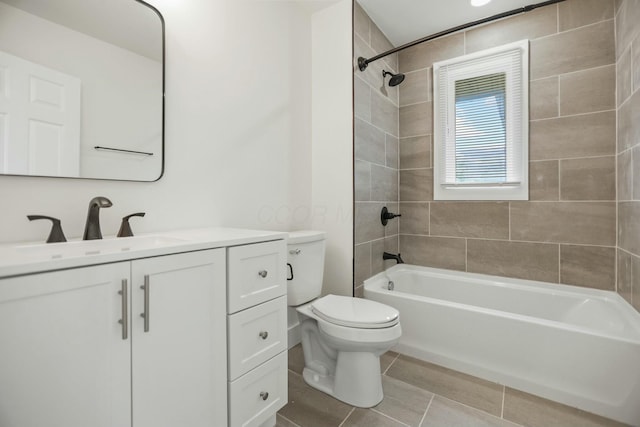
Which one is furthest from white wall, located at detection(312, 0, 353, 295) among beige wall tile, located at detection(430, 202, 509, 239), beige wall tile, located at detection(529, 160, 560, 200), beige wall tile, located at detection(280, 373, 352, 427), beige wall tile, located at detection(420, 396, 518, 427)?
beige wall tile, located at detection(529, 160, 560, 200)

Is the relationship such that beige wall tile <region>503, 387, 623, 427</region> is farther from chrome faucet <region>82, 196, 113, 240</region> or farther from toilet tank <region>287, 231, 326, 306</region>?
chrome faucet <region>82, 196, 113, 240</region>

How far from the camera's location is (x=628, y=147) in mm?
1652

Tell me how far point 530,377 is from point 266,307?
1541 mm

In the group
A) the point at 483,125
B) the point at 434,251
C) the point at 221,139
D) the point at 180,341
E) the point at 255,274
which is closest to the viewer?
the point at 180,341

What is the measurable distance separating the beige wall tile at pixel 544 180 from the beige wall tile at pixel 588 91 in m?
0.39

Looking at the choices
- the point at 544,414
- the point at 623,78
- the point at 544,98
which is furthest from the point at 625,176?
the point at 544,414

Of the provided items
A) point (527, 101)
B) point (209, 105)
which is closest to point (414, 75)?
point (527, 101)

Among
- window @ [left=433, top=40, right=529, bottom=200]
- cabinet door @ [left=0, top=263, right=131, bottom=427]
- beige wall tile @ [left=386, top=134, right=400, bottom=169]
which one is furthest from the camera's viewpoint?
beige wall tile @ [left=386, top=134, right=400, bottom=169]

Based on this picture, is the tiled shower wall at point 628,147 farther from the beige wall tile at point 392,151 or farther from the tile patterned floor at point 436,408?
the beige wall tile at point 392,151

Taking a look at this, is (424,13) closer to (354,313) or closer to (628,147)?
(628,147)

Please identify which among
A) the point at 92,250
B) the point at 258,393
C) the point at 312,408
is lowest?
the point at 312,408

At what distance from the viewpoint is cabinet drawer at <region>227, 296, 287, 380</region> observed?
108cm

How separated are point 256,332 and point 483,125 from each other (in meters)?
2.37

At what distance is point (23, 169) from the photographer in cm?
95
